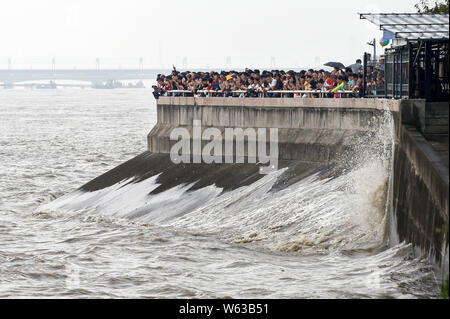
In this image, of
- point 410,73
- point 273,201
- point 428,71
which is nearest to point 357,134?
point 273,201

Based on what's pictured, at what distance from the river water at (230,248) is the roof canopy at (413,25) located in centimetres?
409

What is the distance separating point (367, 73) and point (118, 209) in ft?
31.3

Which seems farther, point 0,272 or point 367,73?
point 367,73

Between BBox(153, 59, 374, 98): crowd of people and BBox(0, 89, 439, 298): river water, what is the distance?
450cm

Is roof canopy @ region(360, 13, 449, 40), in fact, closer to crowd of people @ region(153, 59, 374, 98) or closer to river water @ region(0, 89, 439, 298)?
river water @ region(0, 89, 439, 298)

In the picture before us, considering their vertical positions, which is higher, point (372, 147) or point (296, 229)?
point (372, 147)

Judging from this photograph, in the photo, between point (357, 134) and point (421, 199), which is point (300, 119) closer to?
point (357, 134)

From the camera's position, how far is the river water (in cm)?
2078

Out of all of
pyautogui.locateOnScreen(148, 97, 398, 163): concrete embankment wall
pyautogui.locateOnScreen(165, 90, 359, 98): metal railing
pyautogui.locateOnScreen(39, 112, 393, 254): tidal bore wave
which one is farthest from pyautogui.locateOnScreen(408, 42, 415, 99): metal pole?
pyautogui.locateOnScreen(165, 90, 359, 98): metal railing

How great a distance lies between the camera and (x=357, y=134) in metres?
30.5

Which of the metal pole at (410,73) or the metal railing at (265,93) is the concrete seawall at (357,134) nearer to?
the metal railing at (265,93)

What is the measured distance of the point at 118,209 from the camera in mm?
32812
